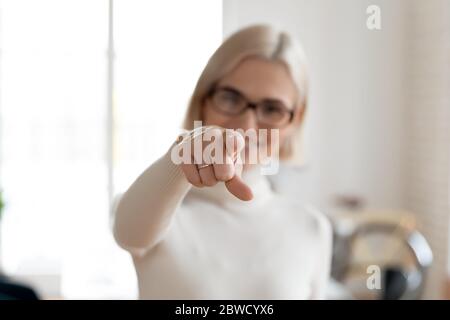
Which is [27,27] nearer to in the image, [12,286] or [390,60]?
[390,60]

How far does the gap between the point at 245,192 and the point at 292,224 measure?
0.63 ft

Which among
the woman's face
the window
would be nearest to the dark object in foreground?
the window

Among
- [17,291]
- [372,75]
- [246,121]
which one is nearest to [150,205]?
[246,121]

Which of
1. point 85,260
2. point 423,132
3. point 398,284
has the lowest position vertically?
point 398,284

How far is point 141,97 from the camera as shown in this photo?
403mm

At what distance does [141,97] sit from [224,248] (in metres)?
0.10

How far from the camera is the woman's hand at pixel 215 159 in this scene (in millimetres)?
233

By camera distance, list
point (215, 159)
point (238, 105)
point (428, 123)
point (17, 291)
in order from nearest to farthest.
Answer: point (215, 159), point (238, 105), point (428, 123), point (17, 291)

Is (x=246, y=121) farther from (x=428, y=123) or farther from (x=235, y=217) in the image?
(x=428, y=123)

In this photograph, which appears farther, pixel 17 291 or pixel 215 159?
pixel 17 291

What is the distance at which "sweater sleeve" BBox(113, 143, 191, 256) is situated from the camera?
0.95 ft

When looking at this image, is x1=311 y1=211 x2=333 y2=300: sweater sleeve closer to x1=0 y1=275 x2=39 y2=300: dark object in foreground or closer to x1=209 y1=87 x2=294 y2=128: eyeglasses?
x1=209 y1=87 x2=294 y2=128: eyeglasses
